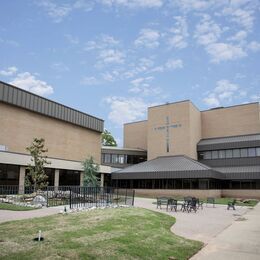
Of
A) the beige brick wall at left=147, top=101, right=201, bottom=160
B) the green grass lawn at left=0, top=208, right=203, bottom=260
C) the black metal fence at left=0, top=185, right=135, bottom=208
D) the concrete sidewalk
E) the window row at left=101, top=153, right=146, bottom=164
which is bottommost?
the concrete sidewalk

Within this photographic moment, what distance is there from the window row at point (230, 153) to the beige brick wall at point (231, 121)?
357cm

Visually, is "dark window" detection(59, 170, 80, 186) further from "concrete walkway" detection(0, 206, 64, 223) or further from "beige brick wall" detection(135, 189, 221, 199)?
"concrete walkway" detection(0, 206, 64, 223)

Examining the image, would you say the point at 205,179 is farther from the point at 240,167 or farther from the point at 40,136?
the point at 40,136

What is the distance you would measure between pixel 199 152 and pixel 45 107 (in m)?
27.4

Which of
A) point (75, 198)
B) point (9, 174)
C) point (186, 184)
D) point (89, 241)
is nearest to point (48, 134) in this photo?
point (9, 174)

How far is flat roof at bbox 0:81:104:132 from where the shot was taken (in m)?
37.7

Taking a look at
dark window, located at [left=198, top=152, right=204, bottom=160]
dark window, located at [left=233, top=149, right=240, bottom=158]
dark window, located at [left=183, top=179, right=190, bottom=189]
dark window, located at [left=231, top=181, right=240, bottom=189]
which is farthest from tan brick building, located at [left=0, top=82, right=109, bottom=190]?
dark window, located at [left=233, top=149, right=240, bottom=158]

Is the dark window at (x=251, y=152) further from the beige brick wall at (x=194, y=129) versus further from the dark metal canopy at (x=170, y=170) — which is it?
the beige brick wall at (x=194, y=129)

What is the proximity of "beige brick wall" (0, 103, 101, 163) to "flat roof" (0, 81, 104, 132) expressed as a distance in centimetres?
58

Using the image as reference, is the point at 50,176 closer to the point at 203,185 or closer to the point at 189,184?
the point at 189,184

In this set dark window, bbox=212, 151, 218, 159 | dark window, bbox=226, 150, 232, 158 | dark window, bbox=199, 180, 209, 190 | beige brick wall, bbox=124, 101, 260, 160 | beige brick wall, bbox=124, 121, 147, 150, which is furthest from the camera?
beige brick wall, bbox=124, 121, 147, 150

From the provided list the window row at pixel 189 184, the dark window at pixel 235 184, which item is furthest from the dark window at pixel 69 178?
the dark window at pixel 235 184

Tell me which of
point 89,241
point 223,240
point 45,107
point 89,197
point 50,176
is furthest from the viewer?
point 45,107

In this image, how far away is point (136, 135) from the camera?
226 ft
